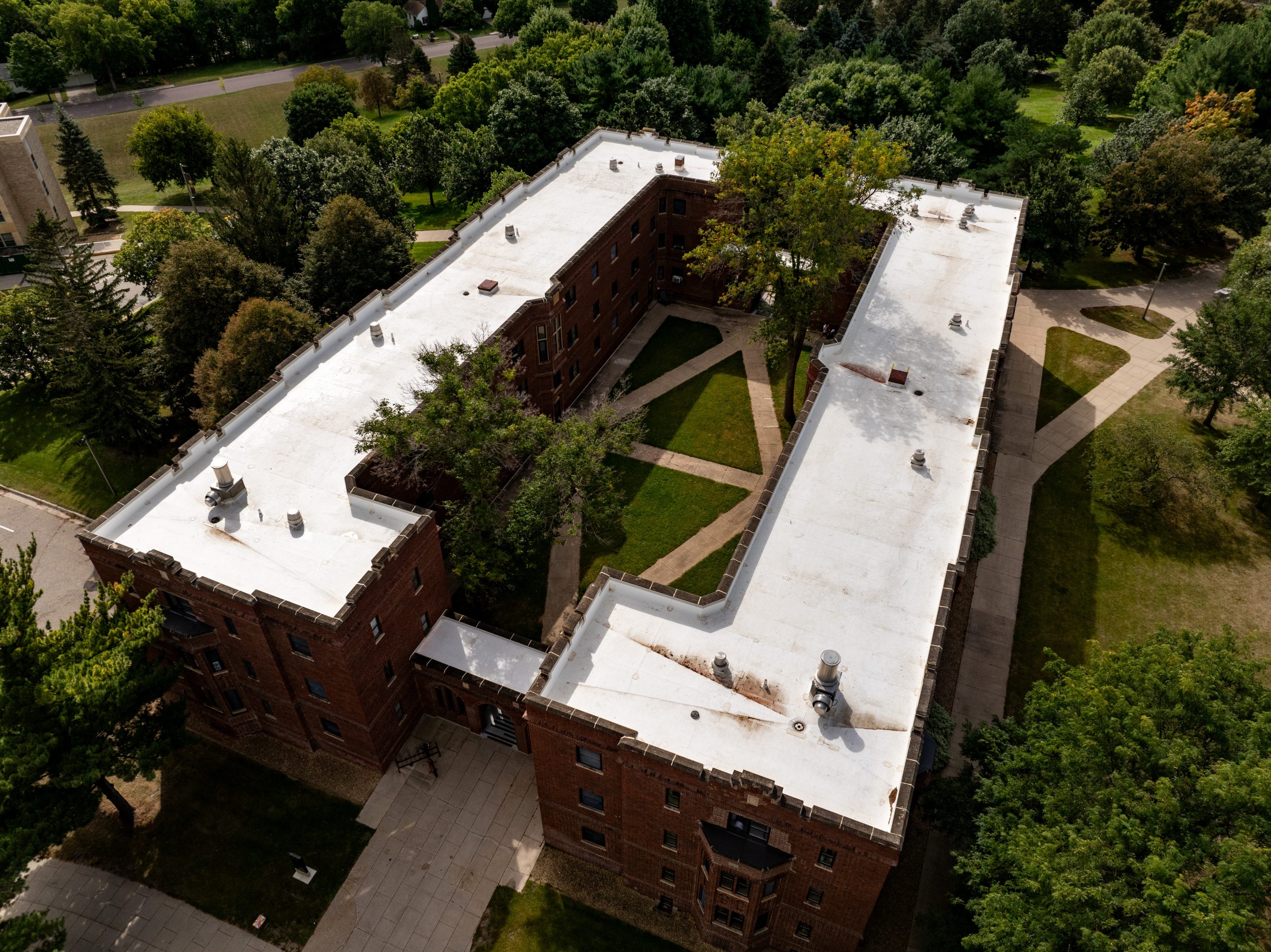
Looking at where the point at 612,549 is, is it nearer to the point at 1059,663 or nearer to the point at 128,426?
the point at 1059,663

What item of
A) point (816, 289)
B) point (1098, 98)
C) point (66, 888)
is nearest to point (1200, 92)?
point (1098, 98)

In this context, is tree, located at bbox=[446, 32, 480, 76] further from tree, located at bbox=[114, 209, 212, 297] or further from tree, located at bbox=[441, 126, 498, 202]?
tree, located at bbox=[114, 209, 212, 297]

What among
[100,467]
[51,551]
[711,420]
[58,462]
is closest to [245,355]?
[100,467]

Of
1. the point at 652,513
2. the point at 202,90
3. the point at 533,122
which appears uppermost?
the point at 533,122

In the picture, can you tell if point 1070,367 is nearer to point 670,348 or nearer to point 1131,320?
point 1131,320

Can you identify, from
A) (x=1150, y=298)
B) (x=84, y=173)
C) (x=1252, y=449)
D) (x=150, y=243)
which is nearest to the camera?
(x=1252, y=449)

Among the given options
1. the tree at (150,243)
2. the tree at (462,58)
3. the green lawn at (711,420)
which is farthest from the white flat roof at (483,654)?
the tree at (462,58)

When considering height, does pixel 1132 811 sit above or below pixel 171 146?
above
